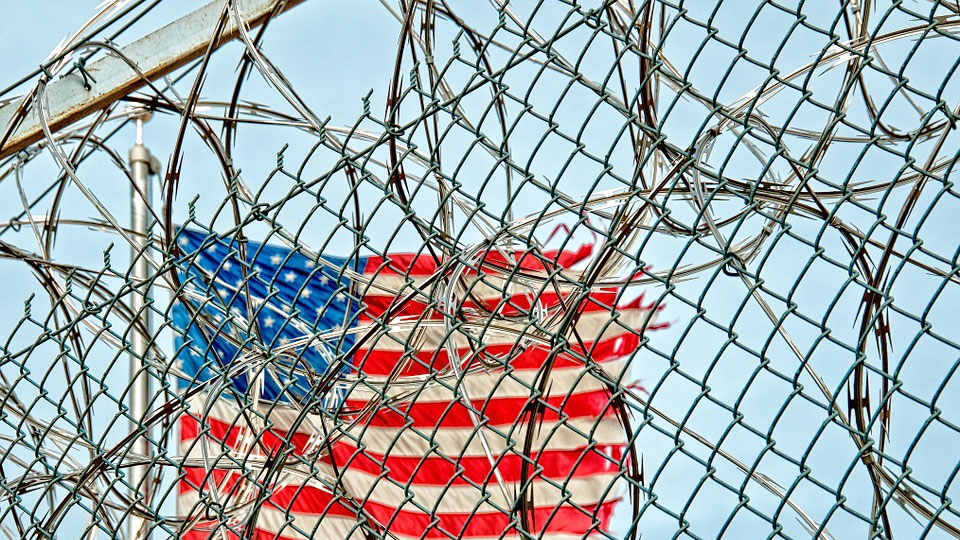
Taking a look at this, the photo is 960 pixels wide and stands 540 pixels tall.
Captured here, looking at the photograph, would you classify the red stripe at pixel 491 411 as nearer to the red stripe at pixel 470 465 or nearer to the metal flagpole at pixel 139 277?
the red stripe at pixel 470 465

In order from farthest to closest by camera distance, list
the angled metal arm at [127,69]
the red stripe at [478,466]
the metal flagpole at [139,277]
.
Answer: the metal flagpole at [139,277], the red stripe at [478,466], the angled metal arm at [127,69]

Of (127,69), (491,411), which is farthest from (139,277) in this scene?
(127,69)

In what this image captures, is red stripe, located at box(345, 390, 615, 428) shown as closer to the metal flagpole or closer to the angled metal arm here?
the metal flagpole

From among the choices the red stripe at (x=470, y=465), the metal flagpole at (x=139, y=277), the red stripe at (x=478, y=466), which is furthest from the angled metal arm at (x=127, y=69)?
the red stripe at (x=478, y=466)

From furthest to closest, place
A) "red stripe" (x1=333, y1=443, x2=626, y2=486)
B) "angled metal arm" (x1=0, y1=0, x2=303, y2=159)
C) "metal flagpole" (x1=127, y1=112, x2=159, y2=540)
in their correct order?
"metal flagpole" (x1=127, y1=112, x2=159, y2=540) → "red stripe" (x1=333, y1=443, x2=626, y2=486) → "angled metal arm" (x1=0, y1=0, x2=303, y2=159)

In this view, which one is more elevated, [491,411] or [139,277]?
[139,277]

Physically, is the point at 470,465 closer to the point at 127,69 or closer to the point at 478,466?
the point at 478,466

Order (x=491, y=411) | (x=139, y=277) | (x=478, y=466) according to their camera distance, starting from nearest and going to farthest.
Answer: (x=478, y=466)
(x=491, y=411)
(x=139, y=277)

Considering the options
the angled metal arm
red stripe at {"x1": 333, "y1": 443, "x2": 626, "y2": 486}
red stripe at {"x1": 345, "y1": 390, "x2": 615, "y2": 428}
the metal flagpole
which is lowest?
the angled metal arm

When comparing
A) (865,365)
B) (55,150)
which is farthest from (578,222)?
(55,150)

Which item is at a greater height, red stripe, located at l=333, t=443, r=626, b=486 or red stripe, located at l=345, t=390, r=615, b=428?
red stripe, located at l=345, t=390, r=615, b=428

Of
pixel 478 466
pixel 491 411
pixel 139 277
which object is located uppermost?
pixel 139 277

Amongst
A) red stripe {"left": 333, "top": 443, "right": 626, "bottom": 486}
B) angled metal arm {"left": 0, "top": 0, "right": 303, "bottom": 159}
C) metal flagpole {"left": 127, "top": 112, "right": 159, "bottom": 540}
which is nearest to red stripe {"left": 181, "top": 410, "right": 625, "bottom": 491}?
red stripe {"left": 333, "top": 443, "right": 626, "bottom": 486}

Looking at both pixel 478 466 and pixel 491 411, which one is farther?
pixel 491 411
